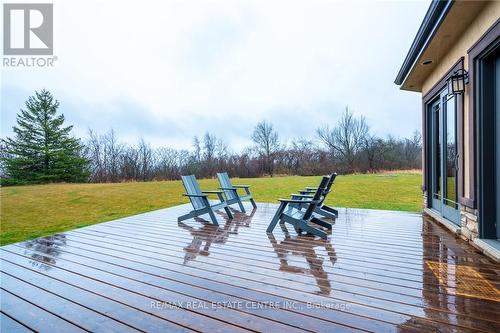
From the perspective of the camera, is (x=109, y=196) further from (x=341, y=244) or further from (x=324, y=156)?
(x=324, y=156)

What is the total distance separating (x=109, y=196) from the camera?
32.7 feet

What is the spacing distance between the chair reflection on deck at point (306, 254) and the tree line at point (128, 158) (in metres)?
14.0

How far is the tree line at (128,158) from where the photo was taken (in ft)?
58.4

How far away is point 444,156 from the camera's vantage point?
4727 millimetres

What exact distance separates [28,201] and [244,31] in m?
9.71

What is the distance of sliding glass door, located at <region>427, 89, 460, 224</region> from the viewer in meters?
4.25

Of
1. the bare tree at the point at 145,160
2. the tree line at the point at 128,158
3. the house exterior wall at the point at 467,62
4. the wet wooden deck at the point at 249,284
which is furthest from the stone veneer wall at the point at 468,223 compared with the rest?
the bare tree at the point at 145,160

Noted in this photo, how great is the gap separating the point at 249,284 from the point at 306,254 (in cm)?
103

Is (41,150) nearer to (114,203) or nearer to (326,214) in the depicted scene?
(114,203)

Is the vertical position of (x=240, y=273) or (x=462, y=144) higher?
(x=462, y=144)

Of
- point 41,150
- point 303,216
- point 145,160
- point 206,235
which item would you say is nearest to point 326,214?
point 303,216

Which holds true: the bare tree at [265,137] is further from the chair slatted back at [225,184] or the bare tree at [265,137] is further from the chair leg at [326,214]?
the chair leg at [326,214]

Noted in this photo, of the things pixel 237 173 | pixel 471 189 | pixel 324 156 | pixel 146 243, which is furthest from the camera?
pixel 324 156

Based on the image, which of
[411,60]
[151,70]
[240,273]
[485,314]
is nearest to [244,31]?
[151,70]
